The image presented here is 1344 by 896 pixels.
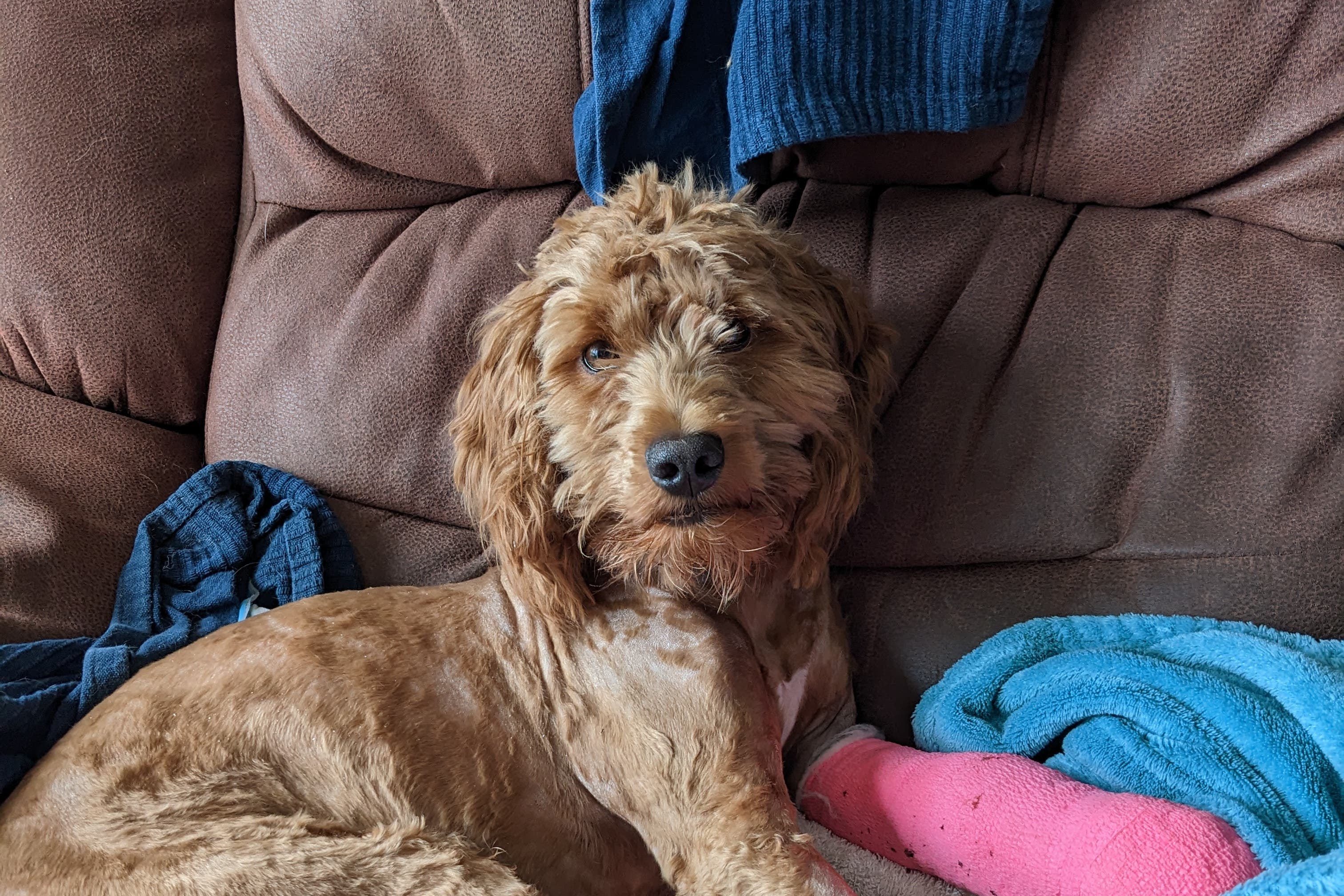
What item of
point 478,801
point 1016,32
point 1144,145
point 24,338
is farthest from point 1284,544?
point 24,338

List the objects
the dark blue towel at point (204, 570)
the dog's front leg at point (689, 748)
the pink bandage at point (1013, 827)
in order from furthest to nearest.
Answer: the dark blue towel at point (204, 570) < the dog's front leg at point (689, 748) < the pink bandage at point (1013, 827)

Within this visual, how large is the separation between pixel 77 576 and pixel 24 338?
762 millimetres

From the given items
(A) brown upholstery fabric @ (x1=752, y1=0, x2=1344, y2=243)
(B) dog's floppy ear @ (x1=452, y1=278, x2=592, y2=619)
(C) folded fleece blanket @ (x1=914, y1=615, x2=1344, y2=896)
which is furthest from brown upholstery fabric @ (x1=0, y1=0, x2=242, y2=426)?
(C) folded fleece blanket @ (x1=914, y1=615, x2=1344, y2=896)

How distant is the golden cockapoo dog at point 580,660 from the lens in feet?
4.72

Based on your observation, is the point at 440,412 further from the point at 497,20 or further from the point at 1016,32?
the point at 1016,32

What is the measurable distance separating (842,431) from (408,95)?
1.42 m

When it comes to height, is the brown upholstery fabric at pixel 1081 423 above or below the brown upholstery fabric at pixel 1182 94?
below

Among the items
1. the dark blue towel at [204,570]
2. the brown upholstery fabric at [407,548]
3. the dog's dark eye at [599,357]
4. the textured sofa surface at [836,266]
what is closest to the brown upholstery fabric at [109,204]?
the textured sofa surface at [836,266]

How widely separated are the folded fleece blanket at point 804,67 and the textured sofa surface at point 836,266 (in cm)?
13

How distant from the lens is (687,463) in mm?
1340

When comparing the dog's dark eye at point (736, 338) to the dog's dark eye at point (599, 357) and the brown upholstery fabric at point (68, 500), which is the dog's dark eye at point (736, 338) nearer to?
the dog's dark eye at point (599, 357)

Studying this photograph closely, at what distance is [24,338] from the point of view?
243cm

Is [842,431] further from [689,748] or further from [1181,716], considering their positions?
[1181,716]

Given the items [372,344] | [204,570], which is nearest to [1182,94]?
[372,344]
